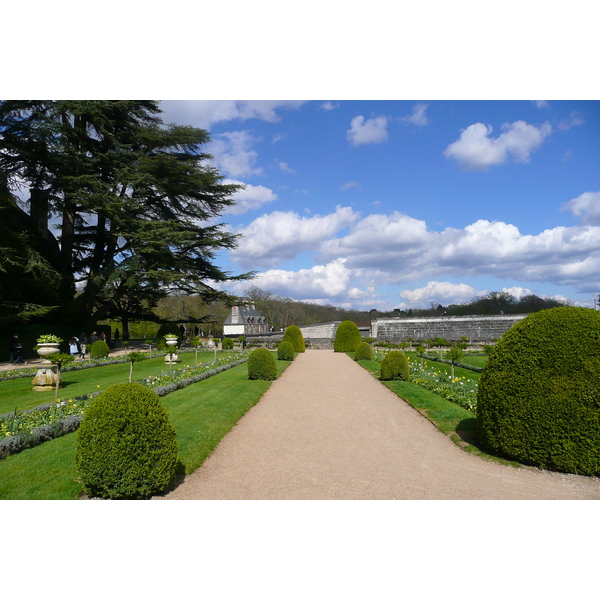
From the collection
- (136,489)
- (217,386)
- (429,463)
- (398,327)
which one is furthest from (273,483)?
(398,327)

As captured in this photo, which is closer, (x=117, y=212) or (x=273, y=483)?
(x=273, y=483)

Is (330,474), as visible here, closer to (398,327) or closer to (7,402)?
(7,402)

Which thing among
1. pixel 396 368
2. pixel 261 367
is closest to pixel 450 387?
pixel 396 368

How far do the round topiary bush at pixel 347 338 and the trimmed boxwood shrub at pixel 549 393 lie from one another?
69.8 feet

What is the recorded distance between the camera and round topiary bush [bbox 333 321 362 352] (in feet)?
88.5

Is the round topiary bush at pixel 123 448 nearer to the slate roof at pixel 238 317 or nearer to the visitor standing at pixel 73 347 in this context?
the visitor standing at pixel 73 347

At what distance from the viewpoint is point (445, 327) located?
31.3m

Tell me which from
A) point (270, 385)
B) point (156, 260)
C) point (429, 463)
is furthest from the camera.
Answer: point (156, 260)

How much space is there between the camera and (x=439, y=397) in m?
9.99

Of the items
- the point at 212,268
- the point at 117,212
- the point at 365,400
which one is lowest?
the point at 365,400

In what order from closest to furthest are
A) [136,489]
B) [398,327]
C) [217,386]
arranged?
[136,489]
[217,386]
[398,327]

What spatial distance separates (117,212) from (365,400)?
1849cm

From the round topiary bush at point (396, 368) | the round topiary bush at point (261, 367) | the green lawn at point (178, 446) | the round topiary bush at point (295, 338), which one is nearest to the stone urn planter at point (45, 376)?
the green lawn at point (178, 446)

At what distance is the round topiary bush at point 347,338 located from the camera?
27.0m
